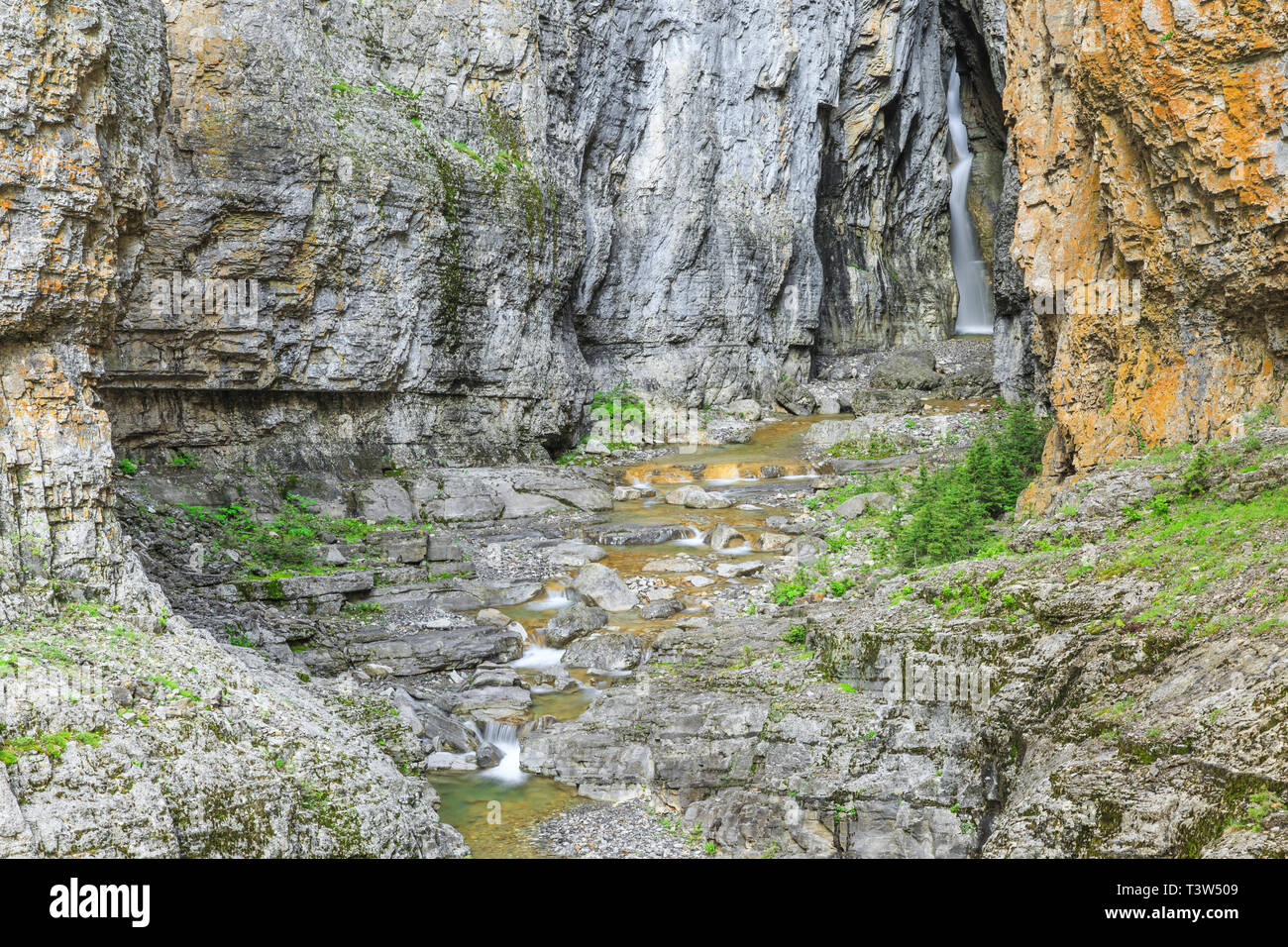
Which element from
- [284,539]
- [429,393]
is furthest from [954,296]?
[284,539]

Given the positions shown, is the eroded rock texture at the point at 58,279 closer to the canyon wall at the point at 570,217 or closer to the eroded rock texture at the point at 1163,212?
the canyon wall at the point at 570,217

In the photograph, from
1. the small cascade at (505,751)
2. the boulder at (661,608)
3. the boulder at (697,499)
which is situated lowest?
the small cascade at (505,751)

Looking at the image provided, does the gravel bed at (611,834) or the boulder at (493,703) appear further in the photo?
the boulder at (493,703)

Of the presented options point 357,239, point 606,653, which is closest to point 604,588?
point 606,653

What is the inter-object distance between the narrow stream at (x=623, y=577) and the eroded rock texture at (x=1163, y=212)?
6981mm

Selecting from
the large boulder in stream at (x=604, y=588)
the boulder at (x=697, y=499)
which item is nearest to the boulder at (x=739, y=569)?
the large boulder in stream at (x=604, y=588)

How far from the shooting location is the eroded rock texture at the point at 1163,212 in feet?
28.4

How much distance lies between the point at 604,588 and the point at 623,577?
1306 millimetres

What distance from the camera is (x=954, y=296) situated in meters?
46.6

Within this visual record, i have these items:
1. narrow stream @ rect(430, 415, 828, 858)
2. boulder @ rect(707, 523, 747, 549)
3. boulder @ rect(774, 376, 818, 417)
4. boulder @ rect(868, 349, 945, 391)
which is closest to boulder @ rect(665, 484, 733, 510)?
narrow stream @ rect(430, 415, 828, 858)

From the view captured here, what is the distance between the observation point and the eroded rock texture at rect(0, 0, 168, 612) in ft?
25.2

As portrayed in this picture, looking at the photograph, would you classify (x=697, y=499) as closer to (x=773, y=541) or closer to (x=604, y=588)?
(x=773, y=541)

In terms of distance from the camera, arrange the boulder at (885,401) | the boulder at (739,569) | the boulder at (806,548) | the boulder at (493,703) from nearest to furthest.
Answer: the boulder at (493,703), the boulder at (739,569), the boulder at (806,548), the boulder at (885,401)

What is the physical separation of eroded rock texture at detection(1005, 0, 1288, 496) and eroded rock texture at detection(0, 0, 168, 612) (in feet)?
32.3
